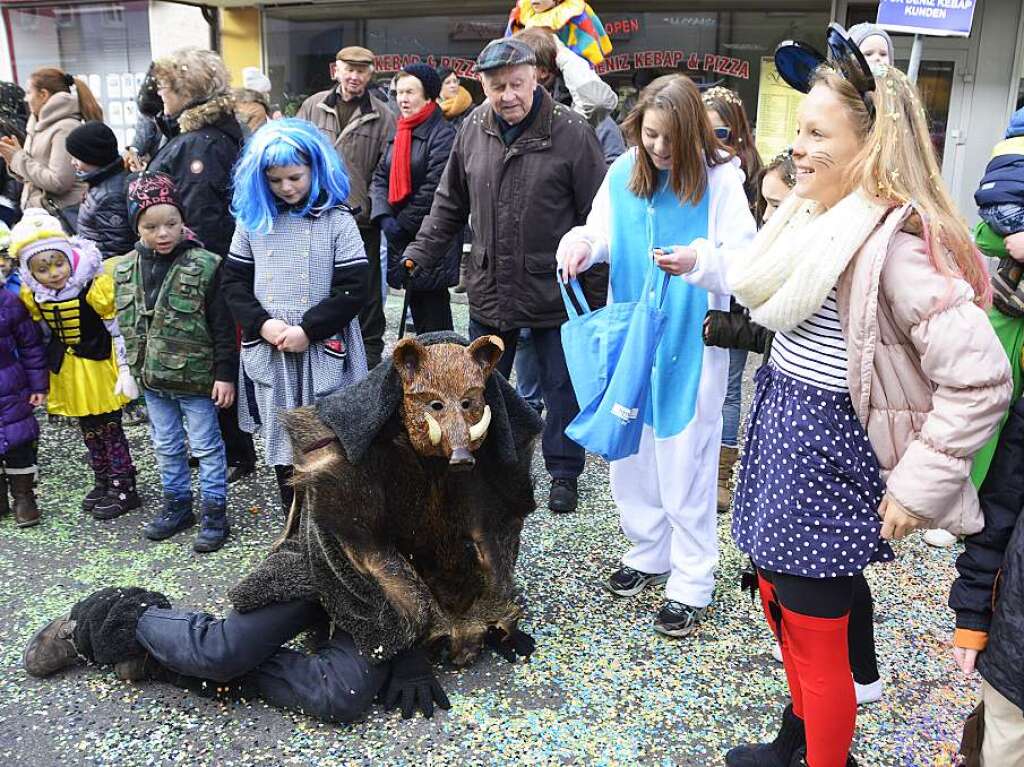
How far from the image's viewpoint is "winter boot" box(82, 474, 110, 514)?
413cm

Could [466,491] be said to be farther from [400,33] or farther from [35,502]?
[400,33]

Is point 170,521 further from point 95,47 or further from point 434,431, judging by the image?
point 95,47

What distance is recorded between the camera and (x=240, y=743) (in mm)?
2496

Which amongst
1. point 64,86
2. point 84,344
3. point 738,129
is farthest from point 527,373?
point 64,86

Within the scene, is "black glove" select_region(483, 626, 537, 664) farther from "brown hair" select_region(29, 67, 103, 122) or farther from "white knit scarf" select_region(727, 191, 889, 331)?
"brown hair" select_region(29, 67, 103, 122)

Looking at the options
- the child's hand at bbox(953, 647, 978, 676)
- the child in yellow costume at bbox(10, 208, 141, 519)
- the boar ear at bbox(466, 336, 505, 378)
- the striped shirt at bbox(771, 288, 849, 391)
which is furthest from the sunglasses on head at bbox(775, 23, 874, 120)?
the child in yellow costume at bbox(10, 208, 141, 519)

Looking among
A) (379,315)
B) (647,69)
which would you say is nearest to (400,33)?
(647,69)

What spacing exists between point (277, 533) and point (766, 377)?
8.27 feet

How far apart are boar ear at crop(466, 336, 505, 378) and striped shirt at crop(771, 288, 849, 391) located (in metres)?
0.84

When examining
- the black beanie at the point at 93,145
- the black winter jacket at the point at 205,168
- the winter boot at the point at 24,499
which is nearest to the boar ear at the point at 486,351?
the black winter jacket at the point at 205,168

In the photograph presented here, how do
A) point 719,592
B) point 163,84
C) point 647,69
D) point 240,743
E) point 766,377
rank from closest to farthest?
1. point 766,377
2. point 240,743
3. point 719,592
4. point 163,84
5. point 647,69

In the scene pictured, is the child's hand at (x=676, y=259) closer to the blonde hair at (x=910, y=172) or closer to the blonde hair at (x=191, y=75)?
the blonde hair at (x=910, y=172)

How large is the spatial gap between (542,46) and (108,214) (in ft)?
8.38

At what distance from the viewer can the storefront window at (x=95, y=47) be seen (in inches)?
440
